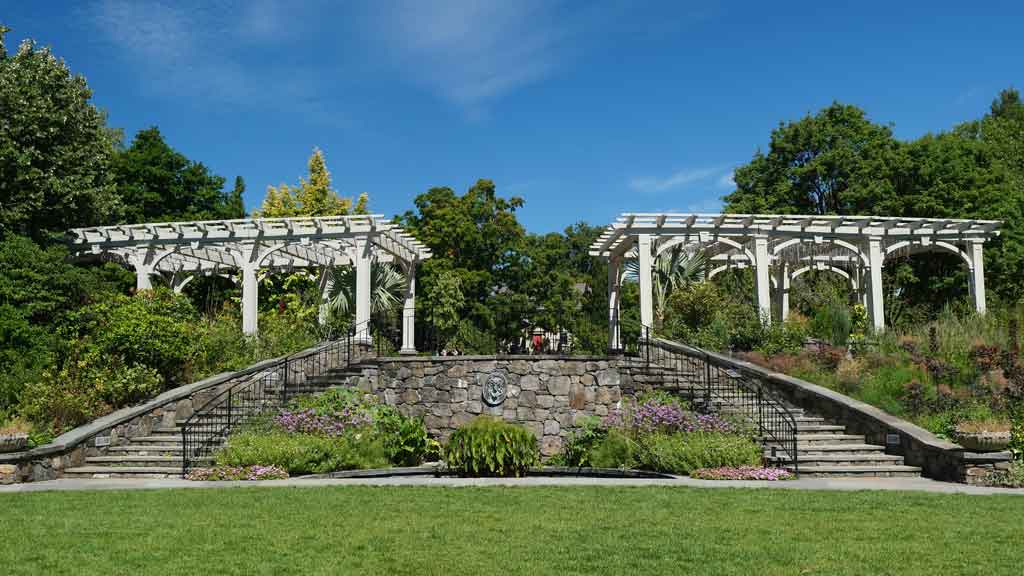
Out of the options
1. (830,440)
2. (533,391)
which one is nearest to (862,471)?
(830,440)

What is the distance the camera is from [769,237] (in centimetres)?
2139

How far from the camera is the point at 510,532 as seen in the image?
7727mm

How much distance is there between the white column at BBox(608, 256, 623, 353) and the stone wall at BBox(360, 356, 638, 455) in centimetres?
511

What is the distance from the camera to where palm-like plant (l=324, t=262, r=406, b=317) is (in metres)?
24.1

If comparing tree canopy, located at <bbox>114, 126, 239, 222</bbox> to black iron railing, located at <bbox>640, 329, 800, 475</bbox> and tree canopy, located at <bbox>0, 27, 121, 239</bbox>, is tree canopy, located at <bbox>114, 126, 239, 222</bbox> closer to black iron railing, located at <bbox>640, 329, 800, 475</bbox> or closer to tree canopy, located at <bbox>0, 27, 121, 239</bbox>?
tree canopy, located at <bbox>0, 27, 121, 239</bbox>

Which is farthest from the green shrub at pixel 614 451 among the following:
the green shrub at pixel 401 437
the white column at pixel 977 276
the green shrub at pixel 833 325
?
the white column at pixel 977 276

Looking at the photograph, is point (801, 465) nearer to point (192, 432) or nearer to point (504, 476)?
point (504, 476)

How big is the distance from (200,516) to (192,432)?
4.83 metres

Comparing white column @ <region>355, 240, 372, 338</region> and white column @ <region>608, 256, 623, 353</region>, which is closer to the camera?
white column @ <region>355, 240, 372, 338</region>

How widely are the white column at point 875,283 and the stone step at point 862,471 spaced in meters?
9.32

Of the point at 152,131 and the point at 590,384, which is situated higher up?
the point at 152,131

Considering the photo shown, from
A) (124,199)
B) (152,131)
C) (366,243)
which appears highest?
(152,131)

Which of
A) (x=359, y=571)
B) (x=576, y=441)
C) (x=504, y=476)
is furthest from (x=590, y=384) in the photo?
(x=359, y=571)

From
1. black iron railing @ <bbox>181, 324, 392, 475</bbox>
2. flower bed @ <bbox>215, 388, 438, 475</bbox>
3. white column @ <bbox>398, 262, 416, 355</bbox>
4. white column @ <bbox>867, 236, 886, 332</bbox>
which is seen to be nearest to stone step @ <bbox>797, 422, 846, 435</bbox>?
flower bed @ <bbox>215, 388, 438, 475</bbox>
